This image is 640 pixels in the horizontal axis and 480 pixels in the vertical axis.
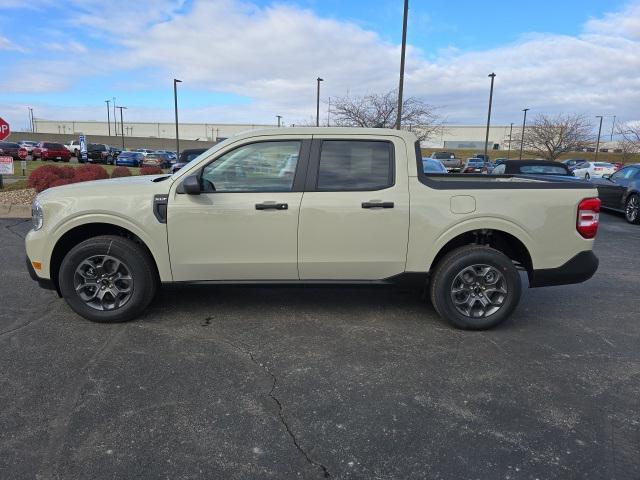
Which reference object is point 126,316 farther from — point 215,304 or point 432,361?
point 432,361

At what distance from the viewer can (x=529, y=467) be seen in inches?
103

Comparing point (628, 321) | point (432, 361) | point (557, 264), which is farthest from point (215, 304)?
point (628, 321)

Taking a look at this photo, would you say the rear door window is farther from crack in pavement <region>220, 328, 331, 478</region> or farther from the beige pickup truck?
crack in pavement <region>220, 328, 331, 478</region>

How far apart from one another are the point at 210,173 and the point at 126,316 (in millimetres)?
1531

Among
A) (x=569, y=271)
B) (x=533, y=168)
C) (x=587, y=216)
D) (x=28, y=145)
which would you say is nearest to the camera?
(x=587, y=216)

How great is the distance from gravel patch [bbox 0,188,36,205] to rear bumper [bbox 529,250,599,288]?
1122 centimetres

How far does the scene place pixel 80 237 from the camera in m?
4.72

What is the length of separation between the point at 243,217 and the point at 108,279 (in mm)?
1391

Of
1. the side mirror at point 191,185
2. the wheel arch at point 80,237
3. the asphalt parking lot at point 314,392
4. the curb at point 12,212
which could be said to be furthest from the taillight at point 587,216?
the curb at point 12,212

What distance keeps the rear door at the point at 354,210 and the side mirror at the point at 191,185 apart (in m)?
0.92

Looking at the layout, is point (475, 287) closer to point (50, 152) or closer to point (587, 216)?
point (587, 216)

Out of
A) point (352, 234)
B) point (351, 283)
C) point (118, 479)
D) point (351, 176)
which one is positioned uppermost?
point (351, 176)

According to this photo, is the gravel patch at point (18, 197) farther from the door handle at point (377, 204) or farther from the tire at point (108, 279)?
the door handle at point (377, 204)

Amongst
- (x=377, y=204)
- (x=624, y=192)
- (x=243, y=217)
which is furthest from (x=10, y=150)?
(x=377, y=204)
